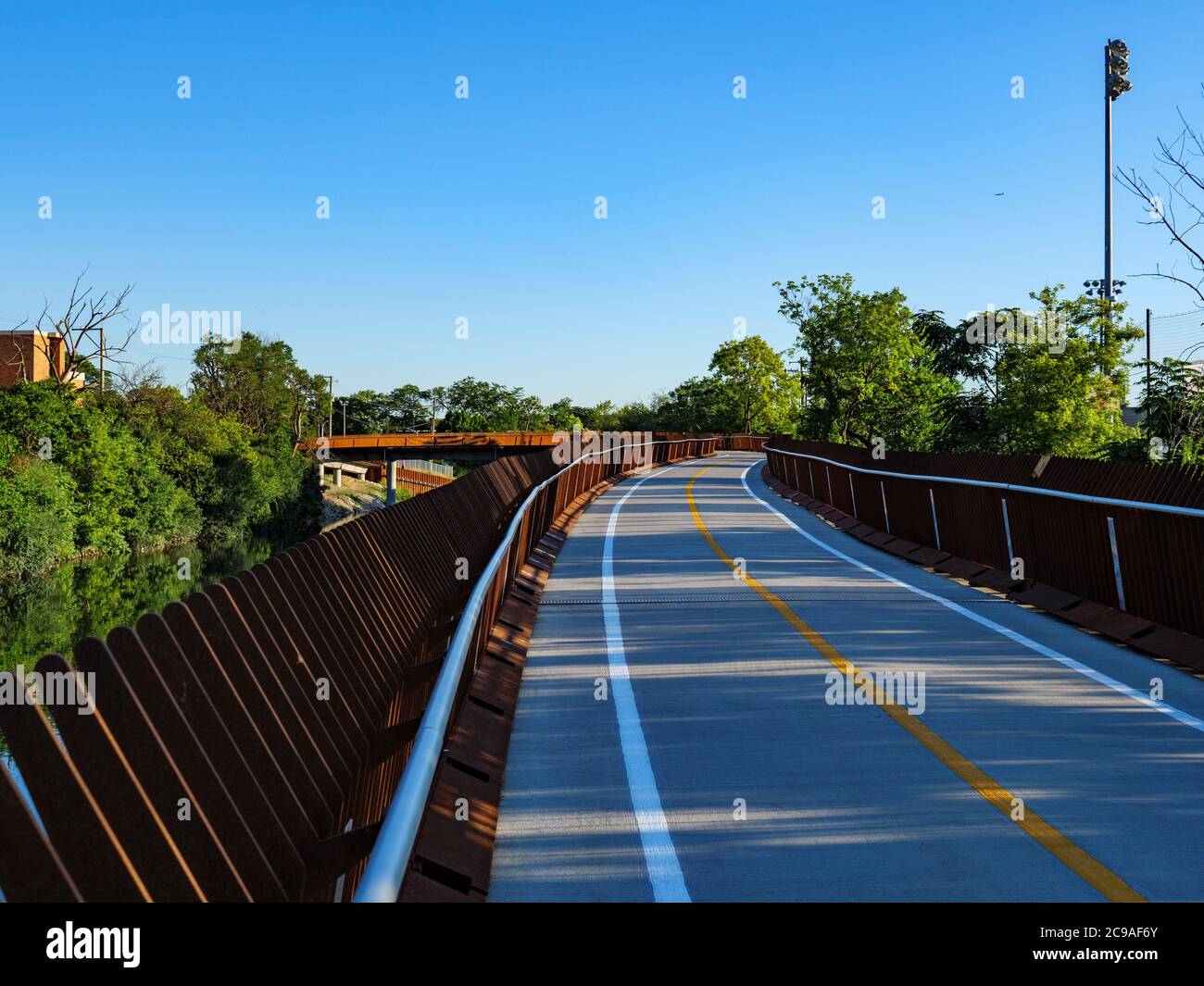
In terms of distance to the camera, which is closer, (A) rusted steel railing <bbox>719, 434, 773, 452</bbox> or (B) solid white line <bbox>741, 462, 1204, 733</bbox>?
(B) solid white line <bbox>741, 462, 1204, 733</bbox>

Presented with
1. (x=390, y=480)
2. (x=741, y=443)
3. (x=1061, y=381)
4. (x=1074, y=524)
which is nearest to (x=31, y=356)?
(x=390, y=480)

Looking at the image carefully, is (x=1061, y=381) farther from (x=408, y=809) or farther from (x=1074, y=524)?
(x=408, y=809)

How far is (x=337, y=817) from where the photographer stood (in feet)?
18.2

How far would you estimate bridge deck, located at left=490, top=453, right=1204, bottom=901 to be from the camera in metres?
5.71

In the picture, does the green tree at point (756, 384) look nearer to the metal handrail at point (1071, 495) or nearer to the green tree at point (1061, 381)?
the green tree at point (1061, 381)

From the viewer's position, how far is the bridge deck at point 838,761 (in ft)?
18.7

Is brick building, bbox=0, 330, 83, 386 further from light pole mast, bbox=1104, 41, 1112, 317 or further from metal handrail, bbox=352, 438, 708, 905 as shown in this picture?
metal handrail, bbox=352, 438, 708, 905

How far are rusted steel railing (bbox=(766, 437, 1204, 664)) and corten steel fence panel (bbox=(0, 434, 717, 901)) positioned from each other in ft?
23.5

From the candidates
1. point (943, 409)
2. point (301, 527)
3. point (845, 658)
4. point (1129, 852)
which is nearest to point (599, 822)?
point (1129, 852)

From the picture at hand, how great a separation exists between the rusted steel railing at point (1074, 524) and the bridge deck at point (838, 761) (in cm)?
75

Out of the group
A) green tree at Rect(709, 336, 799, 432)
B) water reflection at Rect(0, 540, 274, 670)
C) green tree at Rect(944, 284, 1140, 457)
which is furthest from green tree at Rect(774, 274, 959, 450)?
green tree at Rect(709, 336, 799, 432)

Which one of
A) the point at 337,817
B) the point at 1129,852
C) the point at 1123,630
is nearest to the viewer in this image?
the point at 337,817
